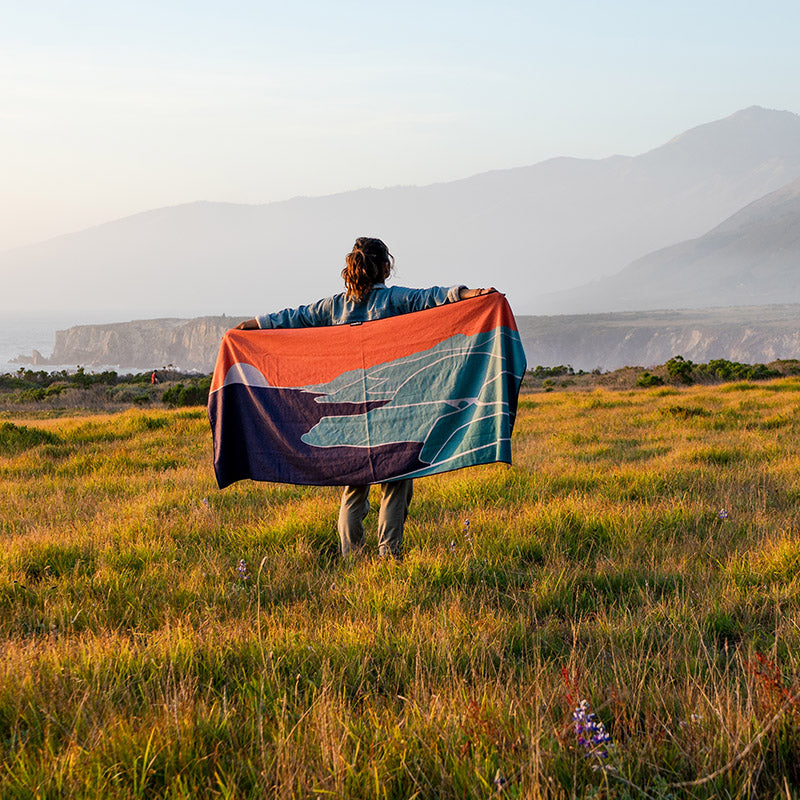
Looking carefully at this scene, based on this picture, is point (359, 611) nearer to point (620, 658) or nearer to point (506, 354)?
point (620, 658)

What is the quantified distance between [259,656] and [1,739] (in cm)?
111

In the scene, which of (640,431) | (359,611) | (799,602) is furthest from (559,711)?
(640,431)

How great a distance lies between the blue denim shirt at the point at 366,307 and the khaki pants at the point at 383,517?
143 cm

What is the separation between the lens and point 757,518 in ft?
17.0

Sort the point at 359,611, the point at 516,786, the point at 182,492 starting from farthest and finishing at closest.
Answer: the point at 182,492, the point at 359,611, the point at 516,786

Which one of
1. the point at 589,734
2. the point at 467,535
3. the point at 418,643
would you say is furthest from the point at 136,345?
the point at 589,734

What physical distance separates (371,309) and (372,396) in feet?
2.40

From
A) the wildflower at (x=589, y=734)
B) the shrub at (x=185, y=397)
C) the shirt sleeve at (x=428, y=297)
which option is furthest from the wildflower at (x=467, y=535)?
the shrub at (x=185, y=397)

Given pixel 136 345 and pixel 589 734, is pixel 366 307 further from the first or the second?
pixel 136 345

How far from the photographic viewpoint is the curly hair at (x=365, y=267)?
15.1 feet

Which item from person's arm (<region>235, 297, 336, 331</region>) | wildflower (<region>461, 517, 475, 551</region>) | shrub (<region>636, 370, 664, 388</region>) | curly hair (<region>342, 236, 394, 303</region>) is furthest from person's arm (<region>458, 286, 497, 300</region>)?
shrub (<region>636, 370, 664, 388</region>)

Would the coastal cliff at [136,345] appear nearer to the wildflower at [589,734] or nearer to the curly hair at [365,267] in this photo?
the curly hair at [365,267]

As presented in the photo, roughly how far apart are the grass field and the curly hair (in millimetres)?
→ 2184

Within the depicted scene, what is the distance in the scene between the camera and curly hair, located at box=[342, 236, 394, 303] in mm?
4609
